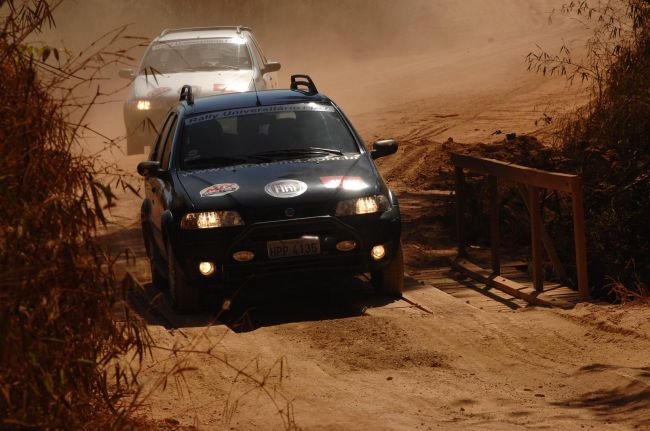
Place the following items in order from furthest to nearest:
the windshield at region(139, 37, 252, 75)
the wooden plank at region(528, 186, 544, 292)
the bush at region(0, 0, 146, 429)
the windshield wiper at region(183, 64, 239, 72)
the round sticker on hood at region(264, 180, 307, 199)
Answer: the windshield at region(139, 37, 252, 75)
the windshield wiper at region(183, 64, 239, 72)
the wooden plank at region(528, 186, 544, 292)
the round sticker on hood at region(264, 180, 307, 199)
the bush at region(0, 0, 146, 429)

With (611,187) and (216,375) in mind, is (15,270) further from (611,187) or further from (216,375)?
(611,187)

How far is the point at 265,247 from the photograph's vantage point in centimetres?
936

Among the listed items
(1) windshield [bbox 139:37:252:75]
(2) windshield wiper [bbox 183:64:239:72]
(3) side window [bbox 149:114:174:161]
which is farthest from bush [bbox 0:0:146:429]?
(1) windshield [bbox 139:37:252:75]

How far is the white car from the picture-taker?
18.3 meters

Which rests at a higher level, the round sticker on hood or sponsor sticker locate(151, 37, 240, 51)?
sponsor sticker locate(151, 37, 240, 51)

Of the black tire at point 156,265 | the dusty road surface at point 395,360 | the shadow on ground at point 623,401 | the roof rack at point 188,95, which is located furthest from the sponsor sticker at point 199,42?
the shadow on ground at point 623,401

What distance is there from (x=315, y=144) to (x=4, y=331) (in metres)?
5.90

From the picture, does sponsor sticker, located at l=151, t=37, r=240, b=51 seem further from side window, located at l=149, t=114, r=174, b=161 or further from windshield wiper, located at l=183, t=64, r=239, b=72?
side window, located at l=149, t=114, r=174, b=161

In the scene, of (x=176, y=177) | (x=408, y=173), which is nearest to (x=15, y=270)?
(x=176, y=177)

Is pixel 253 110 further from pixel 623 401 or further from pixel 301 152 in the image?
pixel 623 401

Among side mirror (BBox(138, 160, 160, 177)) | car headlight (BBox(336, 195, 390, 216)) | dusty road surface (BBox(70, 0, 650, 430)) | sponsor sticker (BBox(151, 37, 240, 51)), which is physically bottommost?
dusty road surface (BBox(70, 0, 650, 430))

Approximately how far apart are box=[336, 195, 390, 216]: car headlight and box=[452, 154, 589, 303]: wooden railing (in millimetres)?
1294

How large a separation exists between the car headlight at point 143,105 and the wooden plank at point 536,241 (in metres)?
9.72

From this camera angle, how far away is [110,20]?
44.5 m
